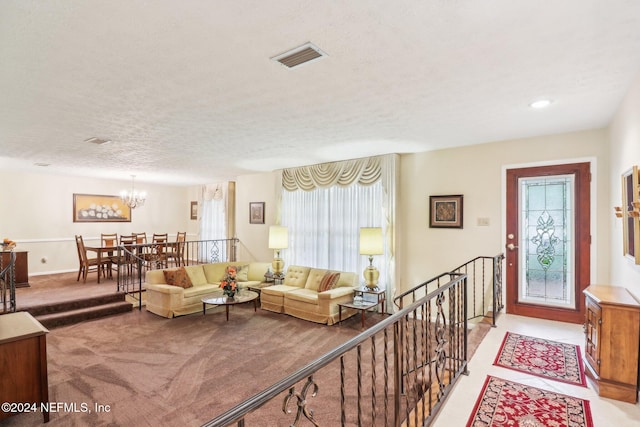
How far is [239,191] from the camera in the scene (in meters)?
8.29

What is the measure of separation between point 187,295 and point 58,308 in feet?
6.46

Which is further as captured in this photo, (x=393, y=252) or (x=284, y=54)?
(x=393, y=252)

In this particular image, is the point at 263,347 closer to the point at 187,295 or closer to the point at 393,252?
the point at 187,295

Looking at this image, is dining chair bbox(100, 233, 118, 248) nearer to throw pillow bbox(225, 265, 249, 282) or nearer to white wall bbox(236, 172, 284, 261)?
white wall bbox(236, 172, 284, 261)

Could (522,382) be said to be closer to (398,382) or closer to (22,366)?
(398,382)

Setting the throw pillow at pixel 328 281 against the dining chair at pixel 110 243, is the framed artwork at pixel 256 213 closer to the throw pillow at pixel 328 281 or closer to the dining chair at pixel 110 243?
the throw pillow at pixel 328 281

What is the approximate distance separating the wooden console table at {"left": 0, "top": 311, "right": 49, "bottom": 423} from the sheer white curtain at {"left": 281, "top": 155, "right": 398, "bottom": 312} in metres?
4.41

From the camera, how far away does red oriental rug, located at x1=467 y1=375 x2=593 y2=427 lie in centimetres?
220

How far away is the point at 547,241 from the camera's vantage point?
427 cm

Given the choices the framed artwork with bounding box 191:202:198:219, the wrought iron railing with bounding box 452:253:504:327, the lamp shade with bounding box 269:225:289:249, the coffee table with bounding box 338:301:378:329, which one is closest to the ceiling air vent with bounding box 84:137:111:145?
the lamp shade with bounding box 269:225:289:249

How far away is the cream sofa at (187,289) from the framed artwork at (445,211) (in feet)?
12.0

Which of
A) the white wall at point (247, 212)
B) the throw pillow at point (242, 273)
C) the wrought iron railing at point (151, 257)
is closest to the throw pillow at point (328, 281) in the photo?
the throw pillow at point (242, 273)

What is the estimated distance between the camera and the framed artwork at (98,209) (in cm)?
832

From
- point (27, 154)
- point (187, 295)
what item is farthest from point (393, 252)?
point (27, 154)
